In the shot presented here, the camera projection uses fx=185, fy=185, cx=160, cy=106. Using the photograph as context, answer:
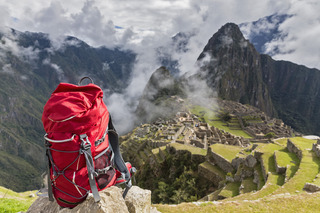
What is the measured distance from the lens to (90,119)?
3746 millimetres

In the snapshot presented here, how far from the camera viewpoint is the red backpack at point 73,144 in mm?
3531

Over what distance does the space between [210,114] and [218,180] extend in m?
70.6

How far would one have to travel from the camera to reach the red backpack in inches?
139

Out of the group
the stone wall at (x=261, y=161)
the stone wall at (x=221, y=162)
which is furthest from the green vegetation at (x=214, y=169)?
the stone wall at (x=261, y=161)

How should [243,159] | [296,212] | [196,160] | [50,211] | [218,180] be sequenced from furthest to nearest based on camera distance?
[196,160], [218,180], [243,159], [296,212], [50,211]

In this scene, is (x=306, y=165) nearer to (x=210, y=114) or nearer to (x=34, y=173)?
(x=210, y=114)

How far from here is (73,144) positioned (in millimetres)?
3564

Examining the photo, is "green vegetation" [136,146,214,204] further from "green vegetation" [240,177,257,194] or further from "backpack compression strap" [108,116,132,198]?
"backpack compression strap" [108,116,132,198]

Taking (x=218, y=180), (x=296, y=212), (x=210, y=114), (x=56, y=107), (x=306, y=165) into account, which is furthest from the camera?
(x=210, y=114)

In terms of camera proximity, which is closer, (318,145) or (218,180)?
(318,145)

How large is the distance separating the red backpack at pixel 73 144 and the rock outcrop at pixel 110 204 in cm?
29

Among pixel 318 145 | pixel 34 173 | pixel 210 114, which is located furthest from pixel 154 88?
pixel 318 145

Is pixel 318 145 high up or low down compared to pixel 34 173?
up

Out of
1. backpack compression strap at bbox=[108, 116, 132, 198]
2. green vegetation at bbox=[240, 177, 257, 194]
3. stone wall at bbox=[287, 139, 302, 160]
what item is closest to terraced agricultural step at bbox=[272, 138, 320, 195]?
stone wall at bbox=[287, 139, 302, 160]
